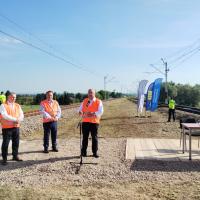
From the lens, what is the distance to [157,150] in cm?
1057

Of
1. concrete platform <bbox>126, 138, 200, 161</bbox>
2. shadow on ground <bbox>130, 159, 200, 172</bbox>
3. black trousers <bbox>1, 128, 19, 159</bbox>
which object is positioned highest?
black trousers <bbox>1, 128, 19, 159</bbox>

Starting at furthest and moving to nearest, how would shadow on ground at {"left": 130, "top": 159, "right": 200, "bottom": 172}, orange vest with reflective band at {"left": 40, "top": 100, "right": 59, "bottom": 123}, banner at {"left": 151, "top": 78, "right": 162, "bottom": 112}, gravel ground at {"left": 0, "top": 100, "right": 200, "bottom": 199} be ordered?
banner at {"left": 151, "top": 78, "right": 162, "bottom": 112}
orange vest with reflective band at {"left": 40, "top": 100, "right": 59, "bottom": 123}
shadow on ground at {"left": 130, "top": 159, "right": 200, "bottom": 172}
gravel ground at {"left": 0, "top": 100, "right": 200, "bottom": 199}

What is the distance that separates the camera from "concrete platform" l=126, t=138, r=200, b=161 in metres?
9.55

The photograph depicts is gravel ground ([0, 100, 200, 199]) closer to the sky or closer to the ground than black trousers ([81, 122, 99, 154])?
closer to the ground

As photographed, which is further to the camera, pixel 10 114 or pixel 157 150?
pixel 157 150

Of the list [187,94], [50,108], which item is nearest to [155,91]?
[50,108]

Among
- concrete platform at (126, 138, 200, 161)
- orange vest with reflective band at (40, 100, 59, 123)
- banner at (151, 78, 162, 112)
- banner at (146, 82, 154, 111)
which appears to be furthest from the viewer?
banner at (146, 82, 154, 111)

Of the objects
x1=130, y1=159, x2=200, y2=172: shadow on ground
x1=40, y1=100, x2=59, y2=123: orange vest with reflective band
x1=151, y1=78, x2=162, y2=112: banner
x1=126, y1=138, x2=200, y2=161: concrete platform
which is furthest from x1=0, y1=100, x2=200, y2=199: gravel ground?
x1=151, y1=78, x2=162, y2=112: banner

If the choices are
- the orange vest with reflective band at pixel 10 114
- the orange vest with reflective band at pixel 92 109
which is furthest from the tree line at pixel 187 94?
the orange vest with reflective band at pixel 10 114

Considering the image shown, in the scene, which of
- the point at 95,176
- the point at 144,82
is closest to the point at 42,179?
the point at 95,176

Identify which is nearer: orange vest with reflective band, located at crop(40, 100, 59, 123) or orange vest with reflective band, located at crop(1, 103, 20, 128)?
orange vest with reflective band, located at crop(1, 103, 20, 128)

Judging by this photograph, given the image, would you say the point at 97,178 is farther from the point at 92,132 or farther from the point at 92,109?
the point at 92,109

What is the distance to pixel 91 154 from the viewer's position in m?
10.1

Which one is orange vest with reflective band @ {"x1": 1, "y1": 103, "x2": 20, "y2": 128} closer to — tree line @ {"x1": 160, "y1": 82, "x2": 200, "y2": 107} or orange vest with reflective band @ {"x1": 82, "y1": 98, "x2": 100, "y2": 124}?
orange vest with reflective band @ {"x1": 82, "y1": 98, "x2": 100, "y2": 124}
